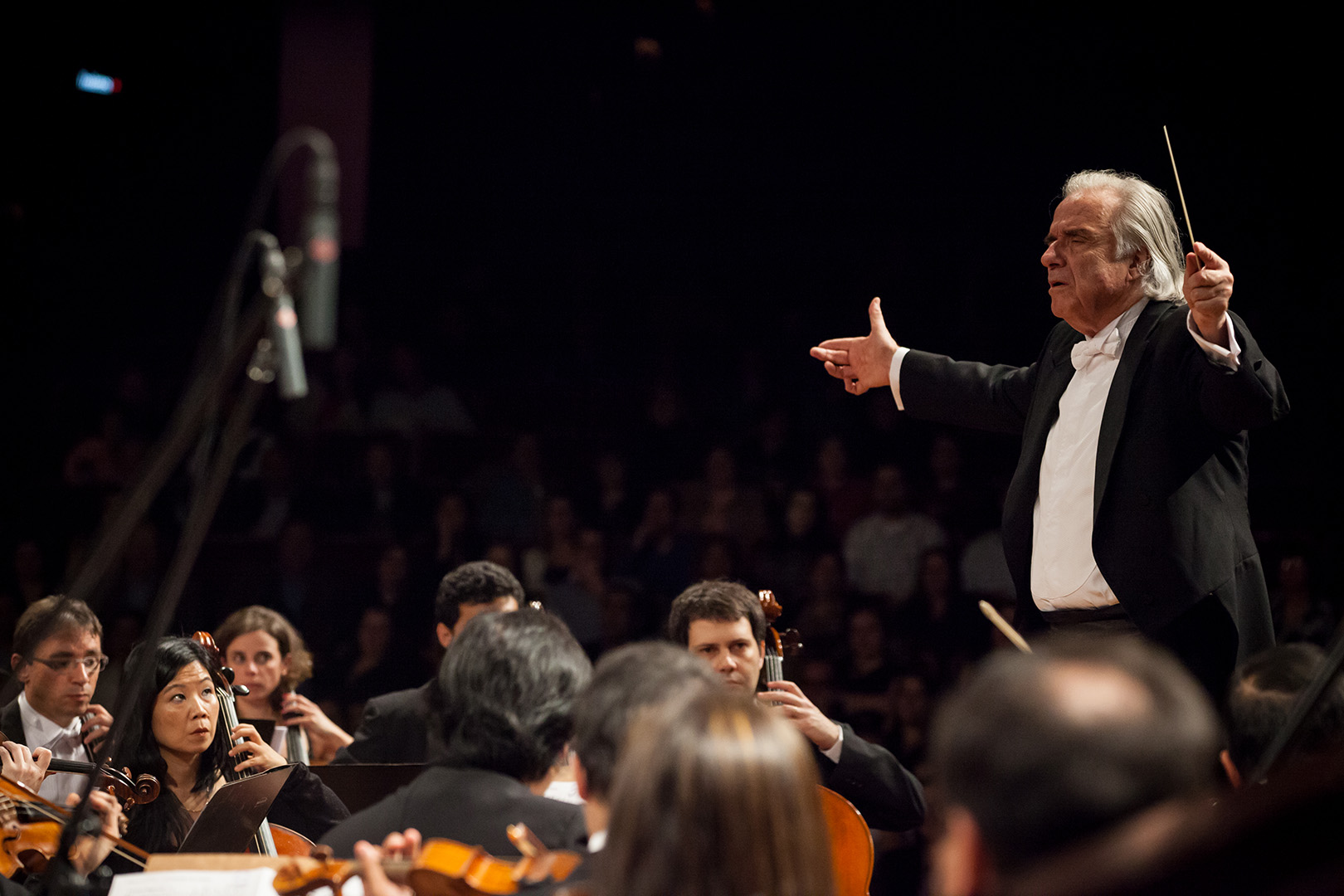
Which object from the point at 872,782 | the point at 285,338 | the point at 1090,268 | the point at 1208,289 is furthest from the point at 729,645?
the point at 285,338

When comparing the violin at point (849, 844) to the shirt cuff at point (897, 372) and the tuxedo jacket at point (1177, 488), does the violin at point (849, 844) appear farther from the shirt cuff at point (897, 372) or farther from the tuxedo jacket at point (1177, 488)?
the shirt cuff at point (897, 372)

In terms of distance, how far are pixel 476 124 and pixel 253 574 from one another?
3.25m

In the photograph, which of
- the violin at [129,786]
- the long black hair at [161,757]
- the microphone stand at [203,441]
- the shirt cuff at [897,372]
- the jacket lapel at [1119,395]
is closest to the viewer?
the microphone stand at [203,441]

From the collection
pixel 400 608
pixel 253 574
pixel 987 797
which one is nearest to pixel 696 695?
pixel 987 797

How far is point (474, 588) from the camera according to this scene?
3.94 meters

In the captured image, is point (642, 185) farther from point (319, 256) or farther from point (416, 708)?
point (319, 256)

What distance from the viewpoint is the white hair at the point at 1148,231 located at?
2.85 meters

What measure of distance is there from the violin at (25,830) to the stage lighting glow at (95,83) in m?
5.80

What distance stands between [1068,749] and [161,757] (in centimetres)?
282

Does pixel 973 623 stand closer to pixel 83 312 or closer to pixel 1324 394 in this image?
pixel 1324 394

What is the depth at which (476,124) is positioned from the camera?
27.2 ft

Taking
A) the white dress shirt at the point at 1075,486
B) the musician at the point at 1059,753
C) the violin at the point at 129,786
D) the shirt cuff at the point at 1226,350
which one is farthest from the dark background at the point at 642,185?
the musician at the point at 1059,753

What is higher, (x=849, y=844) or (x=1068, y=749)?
(x=1068, y=749)

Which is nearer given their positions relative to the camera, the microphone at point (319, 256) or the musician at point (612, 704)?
the musician at point (612, 704)
